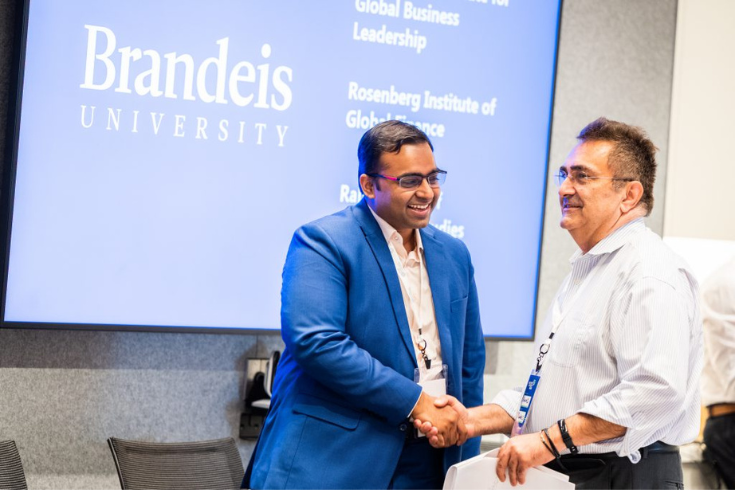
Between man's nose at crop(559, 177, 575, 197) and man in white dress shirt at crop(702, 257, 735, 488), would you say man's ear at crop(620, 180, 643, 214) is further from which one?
man in white dress shirt at crop(702, 257, 735, 488)

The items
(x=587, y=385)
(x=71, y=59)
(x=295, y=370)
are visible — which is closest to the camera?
(x=587, y=385)

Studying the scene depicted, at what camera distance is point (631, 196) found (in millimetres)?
2148

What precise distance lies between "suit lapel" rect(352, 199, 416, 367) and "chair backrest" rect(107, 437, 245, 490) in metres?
1.11

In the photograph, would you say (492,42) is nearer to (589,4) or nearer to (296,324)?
(589,4)

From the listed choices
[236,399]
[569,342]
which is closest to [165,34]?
[236,399]

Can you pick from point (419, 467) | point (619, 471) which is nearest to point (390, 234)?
point (419, 467)

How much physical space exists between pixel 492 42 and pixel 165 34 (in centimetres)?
138

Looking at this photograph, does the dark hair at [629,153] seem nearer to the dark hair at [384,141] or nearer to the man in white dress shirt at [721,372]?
the dark hair at [384,141]

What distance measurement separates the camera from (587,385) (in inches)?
78.7

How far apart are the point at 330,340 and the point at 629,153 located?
91 cm

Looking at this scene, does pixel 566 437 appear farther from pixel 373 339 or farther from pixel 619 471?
pixel 373 339

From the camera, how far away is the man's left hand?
1949 mm

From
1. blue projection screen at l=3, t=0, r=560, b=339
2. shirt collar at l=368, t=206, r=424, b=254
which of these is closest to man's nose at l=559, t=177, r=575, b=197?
shirt collar at l=368, t=206, r=424, b=254

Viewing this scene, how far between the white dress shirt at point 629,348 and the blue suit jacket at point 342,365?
1.07 ft
